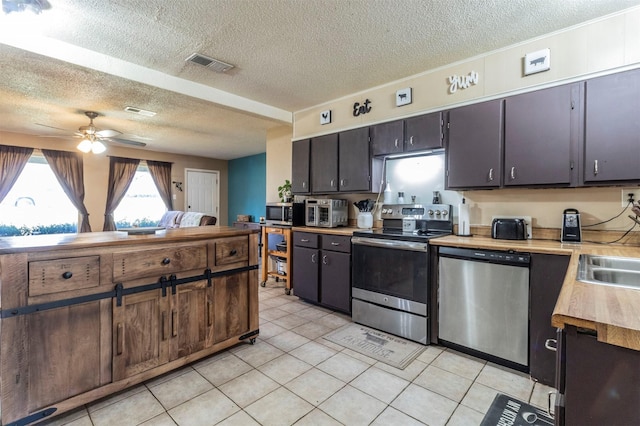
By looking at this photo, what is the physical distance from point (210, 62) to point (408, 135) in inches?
81.3

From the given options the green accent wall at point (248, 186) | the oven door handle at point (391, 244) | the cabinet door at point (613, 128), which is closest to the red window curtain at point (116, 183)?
the green accent wall at point (248, 186)

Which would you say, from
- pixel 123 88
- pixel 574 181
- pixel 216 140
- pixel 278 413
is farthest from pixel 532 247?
pixel 216 140

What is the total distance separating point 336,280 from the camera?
3416 millimetres

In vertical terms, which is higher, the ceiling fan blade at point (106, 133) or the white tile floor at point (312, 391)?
the ceiling fan blade at point (106, 133)

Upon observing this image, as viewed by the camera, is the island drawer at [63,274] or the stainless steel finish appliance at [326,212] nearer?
the island drawer at [63,274]

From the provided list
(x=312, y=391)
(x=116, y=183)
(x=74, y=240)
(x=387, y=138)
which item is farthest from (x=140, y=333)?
(x=116, y=183)

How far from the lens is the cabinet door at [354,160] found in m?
3.49

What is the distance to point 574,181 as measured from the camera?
88.3 inches

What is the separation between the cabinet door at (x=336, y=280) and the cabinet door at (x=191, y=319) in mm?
1469

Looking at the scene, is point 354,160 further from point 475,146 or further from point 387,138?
point 475,146

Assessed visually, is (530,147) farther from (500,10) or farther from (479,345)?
(479,345)

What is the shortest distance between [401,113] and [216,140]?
425cm

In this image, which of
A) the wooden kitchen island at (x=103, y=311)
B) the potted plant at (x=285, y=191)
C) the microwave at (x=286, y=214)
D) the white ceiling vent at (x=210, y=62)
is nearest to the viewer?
the wooden kitchen island at (x=103, y=311)

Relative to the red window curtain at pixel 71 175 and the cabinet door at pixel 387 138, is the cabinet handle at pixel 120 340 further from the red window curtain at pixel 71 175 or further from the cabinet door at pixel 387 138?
the red window curtain at pixel 71 175
